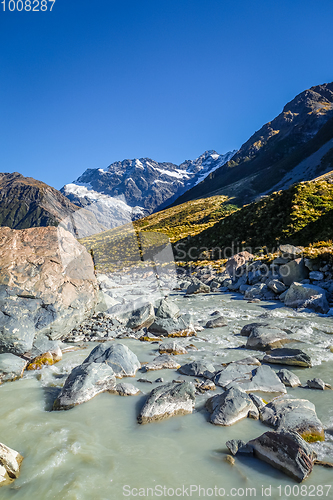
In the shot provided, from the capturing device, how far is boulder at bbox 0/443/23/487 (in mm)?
2578

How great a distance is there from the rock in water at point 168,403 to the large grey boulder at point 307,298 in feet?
26.3

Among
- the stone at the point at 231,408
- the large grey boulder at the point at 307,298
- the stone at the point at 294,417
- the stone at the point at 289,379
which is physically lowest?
the large grey boulder at the point at 307,298

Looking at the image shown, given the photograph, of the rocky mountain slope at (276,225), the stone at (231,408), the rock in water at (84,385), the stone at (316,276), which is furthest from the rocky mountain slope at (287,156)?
the rock in water at (84,385)

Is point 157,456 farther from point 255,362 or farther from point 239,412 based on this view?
point 255,362

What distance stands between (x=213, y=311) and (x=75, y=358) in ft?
21.9

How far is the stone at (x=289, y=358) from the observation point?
5302 millimetres

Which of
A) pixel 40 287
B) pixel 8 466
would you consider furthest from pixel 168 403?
pixel 40 287

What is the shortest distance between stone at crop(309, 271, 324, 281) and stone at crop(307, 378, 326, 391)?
9.20 m

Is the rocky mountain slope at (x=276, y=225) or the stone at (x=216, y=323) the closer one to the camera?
the stone at (x=216, y=323)

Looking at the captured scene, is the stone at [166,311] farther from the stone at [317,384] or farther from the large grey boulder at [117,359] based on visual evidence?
the stone at [317,384]

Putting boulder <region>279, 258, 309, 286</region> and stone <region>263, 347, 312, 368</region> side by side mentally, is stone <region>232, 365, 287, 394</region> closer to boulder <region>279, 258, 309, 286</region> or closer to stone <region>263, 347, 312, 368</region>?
stone <region>263, 347, 312, 368</region>

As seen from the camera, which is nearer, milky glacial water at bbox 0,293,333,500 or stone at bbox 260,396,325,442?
milky glacial water at bbox 0,293,333,500

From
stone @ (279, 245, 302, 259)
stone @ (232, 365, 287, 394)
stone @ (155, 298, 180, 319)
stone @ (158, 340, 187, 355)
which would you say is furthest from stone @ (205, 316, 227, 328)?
stone @ (279, 245, 302, 259)

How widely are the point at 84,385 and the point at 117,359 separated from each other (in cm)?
109
